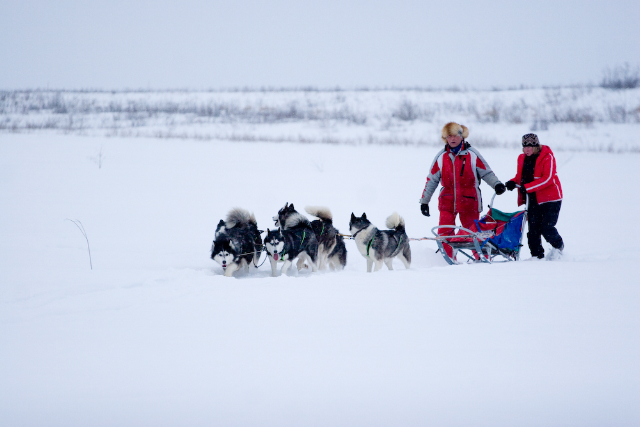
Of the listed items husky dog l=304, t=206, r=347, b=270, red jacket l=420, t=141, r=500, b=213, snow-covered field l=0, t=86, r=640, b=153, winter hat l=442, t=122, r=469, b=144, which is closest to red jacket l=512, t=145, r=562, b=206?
red jacket l=420, t=141, r=500, b=213

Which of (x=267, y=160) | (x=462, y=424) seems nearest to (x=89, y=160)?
(x=267, y=160)

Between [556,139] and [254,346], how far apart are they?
1462 cm

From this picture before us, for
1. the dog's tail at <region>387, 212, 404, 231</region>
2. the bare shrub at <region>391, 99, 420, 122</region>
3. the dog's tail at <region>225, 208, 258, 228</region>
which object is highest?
the bare shrub at <region>391, 99, 420, 122</region>

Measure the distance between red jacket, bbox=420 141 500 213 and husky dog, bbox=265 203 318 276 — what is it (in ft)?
3.67

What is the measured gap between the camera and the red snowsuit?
3.98 metres

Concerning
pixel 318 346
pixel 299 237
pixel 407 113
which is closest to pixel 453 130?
pixel 299 237

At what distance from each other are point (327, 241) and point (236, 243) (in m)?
0.95

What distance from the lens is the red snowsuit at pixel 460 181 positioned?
157 inches

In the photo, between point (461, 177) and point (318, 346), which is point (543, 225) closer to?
point (461, 177)

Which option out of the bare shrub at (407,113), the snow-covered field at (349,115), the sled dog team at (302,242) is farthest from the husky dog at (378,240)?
the bare shrub at (407,113)

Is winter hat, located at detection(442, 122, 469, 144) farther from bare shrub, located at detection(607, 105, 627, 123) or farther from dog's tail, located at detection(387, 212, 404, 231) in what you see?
bare shrub, located at detection(607, 105, 627, 123)

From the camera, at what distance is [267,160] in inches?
392

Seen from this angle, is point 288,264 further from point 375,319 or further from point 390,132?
point 390,132

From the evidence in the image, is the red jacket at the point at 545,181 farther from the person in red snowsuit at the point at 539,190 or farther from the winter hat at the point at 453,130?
the winter hat at the point at 453,130
